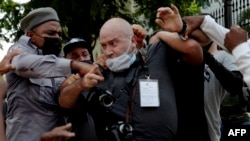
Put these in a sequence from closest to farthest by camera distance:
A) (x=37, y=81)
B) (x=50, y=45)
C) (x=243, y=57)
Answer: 1. (x=243, y=57)
2. (x=37, y=81)
3. (x=50, y=45)

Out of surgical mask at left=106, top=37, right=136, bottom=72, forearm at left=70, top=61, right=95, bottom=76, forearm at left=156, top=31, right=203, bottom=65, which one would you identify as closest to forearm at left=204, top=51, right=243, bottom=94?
forearm at left=156, top=31, right=203, bottom=65

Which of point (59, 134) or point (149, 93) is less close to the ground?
point (149, 93)

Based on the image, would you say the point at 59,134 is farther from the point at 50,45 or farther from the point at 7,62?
the point at 50,45

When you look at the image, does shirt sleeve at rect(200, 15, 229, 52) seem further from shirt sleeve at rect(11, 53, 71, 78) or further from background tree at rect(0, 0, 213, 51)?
background tree at rect(0, 0, 213, 51)

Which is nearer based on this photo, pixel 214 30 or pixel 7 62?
pixel 214 30

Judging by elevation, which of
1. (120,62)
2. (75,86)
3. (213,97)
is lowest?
(213,97)

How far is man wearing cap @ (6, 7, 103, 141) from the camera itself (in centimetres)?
354

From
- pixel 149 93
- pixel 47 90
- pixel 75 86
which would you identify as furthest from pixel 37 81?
pixel 149 93

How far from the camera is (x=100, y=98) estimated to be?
349 cm

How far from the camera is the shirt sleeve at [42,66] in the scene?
353 centimetres

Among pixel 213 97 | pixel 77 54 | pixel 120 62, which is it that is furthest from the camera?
pixel 77 54

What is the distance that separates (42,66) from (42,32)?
1.64ft

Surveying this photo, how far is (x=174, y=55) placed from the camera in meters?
3.68

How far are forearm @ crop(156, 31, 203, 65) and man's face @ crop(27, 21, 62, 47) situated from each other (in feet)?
2.92
